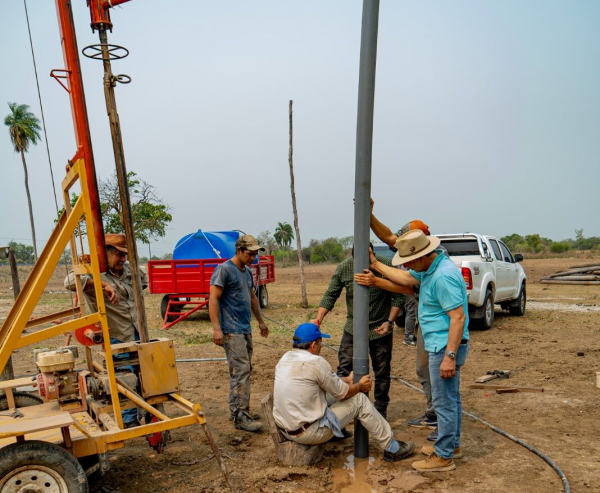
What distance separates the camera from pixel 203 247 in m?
14.2

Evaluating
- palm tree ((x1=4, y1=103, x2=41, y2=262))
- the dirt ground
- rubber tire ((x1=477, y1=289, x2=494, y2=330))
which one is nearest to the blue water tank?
the dirt ground

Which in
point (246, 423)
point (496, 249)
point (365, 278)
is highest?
point (365, 278)

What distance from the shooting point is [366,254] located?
4.39 meters

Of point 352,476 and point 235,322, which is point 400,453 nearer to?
point 352,476

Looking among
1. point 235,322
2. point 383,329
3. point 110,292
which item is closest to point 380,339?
point 383,329

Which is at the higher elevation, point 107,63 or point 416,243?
point 107,63

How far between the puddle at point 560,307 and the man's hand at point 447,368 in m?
11.2

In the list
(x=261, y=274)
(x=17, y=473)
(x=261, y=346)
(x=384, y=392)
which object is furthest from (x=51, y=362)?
(x=261, y=274)

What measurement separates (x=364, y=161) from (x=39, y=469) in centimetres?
320

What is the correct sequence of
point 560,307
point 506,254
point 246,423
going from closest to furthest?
point 246,423 → point 506,254 → point 560,307

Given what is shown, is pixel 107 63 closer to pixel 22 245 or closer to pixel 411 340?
pixel 411 340

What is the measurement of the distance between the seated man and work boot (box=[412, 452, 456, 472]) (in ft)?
0.77

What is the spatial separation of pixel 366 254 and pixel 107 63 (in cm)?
272

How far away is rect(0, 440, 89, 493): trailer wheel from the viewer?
10.9ft
